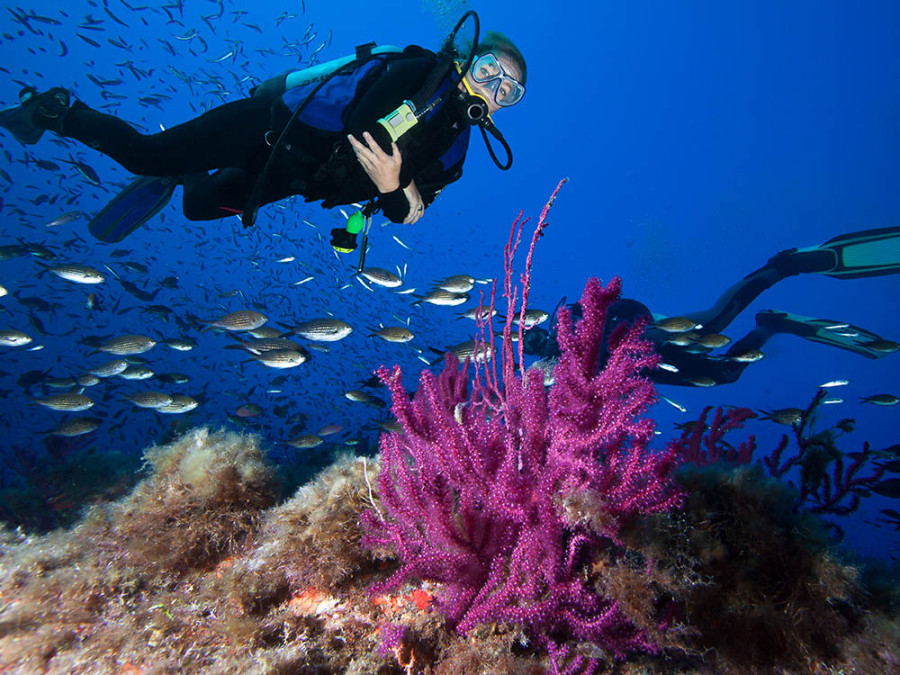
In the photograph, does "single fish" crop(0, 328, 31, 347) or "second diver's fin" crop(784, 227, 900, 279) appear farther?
"second diver's fin" crop(784, 227, 900, 279)

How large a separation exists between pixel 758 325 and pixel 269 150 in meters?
13.2

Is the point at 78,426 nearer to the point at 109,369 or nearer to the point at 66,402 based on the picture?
the point at 66,402

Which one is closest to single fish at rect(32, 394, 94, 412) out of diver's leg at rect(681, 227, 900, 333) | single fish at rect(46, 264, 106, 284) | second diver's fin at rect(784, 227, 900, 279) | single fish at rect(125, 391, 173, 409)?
single fish at rect(125, 391, 173, 409)

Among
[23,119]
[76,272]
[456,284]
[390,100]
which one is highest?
[390,100]

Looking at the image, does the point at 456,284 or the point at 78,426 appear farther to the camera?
the point at 78,426

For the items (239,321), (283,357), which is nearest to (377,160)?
(283,357)

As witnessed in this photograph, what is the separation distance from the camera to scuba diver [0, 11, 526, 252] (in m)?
3.65

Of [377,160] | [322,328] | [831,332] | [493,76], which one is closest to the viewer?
[377,160]

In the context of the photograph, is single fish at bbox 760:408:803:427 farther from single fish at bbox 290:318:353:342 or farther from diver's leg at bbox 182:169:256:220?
diver's leg at bbox 182:169:256:220

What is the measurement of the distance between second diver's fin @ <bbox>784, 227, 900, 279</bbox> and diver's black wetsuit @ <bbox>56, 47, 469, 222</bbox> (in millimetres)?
11857

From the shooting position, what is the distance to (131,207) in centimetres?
575

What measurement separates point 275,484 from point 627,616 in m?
2.71

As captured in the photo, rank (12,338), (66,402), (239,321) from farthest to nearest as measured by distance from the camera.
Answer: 1. (12,338)
2. (66,402)
3. (239,321)

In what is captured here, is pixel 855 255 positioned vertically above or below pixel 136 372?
above
